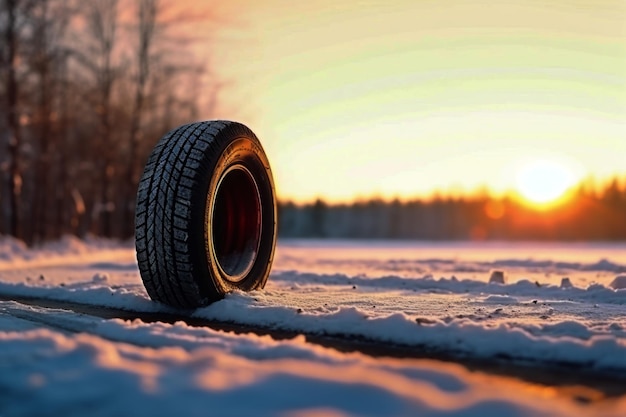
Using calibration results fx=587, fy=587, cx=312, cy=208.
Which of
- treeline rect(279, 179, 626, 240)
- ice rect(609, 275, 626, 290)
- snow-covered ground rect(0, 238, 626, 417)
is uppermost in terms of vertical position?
treeline rect(279, 179, 626, 240)

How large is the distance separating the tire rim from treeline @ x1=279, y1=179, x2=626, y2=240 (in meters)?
73.5

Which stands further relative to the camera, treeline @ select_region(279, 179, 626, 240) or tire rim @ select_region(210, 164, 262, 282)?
treeline @ select_region(279, 179, 626, 240)

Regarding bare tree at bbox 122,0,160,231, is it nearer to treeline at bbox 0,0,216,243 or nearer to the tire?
treeline at bbox 0,0,216,243

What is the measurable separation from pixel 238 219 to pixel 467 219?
94832 millimetres

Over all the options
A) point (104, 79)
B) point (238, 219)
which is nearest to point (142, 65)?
point (104, 79)

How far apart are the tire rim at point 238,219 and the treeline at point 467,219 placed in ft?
241

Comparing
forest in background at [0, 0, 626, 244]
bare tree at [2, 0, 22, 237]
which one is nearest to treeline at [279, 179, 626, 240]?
forest in background at [0, 0, 626, 244]

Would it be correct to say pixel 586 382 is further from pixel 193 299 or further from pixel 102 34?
pixel 102 34

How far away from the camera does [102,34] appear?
85.6ft

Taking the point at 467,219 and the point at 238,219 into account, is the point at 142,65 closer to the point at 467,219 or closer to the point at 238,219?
the point at 238,219

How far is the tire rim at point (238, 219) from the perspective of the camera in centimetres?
596

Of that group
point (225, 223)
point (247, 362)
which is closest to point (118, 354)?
point (247, 362)

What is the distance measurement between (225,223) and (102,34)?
2307cm

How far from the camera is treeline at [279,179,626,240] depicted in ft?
263
